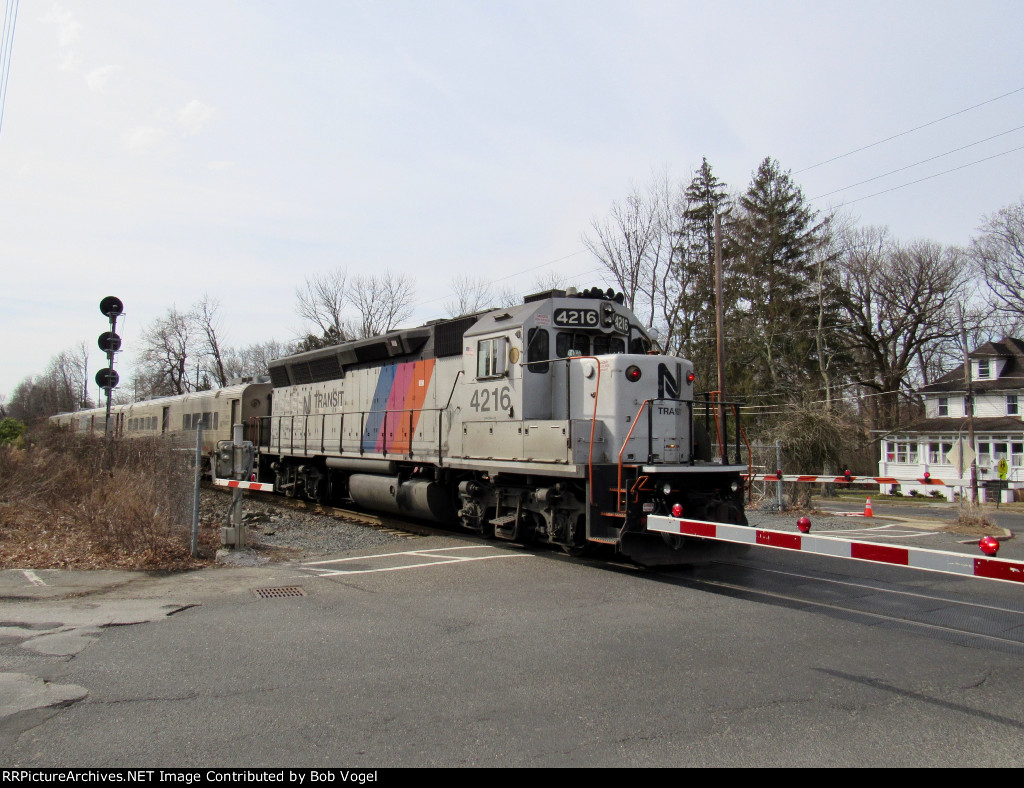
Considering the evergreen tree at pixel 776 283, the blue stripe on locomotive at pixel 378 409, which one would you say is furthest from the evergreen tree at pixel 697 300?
the blue stripe on locomotive at pixel 378 409

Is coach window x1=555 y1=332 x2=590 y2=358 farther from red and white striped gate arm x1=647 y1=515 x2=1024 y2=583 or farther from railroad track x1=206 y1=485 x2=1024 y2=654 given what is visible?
red and white striped gate arm x1=647 y1=515 x2=1024 y2=583

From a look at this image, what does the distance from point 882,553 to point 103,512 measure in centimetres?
990

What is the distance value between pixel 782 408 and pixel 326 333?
3368 cm

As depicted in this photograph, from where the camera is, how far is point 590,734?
388cm

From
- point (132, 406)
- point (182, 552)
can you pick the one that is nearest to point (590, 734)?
point (182, 552)

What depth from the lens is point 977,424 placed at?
40.8m

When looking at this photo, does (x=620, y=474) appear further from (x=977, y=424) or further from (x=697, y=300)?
(x=977, y=424)

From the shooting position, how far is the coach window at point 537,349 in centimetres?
974

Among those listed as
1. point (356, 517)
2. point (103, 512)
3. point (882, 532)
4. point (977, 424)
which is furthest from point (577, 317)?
point (977, 424)

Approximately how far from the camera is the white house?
3966cm

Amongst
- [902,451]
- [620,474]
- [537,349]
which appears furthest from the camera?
[902,451]

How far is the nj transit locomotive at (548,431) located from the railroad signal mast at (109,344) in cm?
529

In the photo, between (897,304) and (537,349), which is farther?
(897,304)

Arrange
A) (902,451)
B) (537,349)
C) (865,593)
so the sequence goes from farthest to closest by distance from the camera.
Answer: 1. (902,451)
2. (537,349)
3. (865,593)
